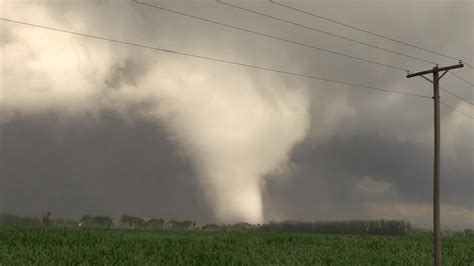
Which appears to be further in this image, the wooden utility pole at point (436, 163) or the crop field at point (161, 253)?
the crop field at point (161, 253)

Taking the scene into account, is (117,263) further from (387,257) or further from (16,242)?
(387,257)

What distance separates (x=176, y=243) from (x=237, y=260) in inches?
439

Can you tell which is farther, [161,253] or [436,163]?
[161,253]

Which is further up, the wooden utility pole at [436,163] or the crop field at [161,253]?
the wooden utility pole at [436,163]

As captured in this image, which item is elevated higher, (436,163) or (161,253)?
(436,163)

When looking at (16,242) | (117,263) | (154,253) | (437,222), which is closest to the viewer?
(437,222)

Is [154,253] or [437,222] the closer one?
[437,222]

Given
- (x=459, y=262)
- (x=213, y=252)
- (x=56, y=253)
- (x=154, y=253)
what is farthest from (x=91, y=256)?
(x=459, y=262)

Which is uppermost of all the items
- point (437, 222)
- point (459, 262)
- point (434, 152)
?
point (434, 152)

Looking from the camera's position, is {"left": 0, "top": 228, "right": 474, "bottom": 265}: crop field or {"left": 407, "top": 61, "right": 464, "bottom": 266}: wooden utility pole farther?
{"left": 0, "top": 228, "right": 474, "bottom": 265}: crop field

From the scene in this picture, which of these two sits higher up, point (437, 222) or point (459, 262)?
point (437, 222)

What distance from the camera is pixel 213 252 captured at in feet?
125

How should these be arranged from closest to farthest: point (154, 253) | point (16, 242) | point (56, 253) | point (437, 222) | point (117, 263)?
point (437, 222), point (117, 263), point (56, 253), point (154, 253), point (16, 242)

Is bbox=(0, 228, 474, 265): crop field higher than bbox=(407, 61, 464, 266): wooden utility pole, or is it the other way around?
bbox=(407, 61, 464, 266): wooden utility pole
